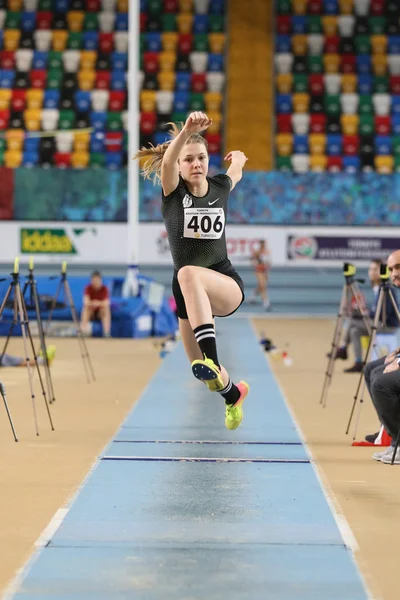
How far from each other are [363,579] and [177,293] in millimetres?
2695

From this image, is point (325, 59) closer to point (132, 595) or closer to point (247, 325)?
point (247, 325)

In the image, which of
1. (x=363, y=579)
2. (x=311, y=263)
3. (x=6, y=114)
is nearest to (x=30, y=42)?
(x=6, y=114)

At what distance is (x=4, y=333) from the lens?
1869cm

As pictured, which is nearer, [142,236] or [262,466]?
[262,466]

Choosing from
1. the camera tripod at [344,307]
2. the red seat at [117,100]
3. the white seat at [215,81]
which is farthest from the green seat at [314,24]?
the camera tripod at [344,307]

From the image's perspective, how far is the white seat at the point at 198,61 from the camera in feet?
98.1

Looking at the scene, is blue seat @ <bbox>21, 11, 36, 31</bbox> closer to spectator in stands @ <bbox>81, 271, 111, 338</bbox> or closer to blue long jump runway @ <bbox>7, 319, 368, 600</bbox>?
spectator in stands @ <bbox>81, 271, 111, 338</bbox>

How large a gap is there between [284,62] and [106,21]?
17.7 ft

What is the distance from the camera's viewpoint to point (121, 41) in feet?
100

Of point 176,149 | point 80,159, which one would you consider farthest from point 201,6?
point 176,149

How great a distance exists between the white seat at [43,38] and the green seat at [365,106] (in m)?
8.93

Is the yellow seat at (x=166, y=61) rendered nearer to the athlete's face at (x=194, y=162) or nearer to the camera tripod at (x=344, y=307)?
the camera tripod at (x=344, y=307)

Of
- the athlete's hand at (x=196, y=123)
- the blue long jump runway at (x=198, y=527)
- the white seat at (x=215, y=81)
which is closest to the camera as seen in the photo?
the blue long jump runway at (x=198, y=527)

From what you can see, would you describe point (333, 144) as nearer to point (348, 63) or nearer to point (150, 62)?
point (348, 63)
